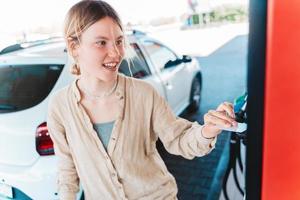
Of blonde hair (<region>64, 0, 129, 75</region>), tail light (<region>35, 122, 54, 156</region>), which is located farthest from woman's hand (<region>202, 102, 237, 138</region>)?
tail light (<region>35, 122, 54, 156</region>)

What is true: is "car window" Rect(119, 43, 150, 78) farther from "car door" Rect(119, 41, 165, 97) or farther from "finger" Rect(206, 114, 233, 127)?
"finger" Rect(206, 114, 233, 127)

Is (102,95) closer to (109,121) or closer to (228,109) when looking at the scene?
(109,121)

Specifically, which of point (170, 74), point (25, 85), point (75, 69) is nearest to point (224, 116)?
point (75, 69)

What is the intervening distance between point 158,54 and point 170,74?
27 centimetres

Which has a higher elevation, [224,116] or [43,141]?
[224,116]

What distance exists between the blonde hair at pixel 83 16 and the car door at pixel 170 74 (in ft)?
7.65

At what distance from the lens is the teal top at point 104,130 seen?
1.26 metres

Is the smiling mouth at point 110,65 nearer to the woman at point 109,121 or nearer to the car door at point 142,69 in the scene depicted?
A: the woman at point 109,121

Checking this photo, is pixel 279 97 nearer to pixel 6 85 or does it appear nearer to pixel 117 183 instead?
pixel 117 183

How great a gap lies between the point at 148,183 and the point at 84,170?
257 millimetres

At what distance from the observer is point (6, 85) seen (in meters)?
2.60

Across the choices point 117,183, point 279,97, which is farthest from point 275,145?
point 117,183

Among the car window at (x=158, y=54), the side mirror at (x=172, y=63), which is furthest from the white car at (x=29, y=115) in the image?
the side mirror at (x=172, y=63)

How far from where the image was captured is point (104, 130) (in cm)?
128
